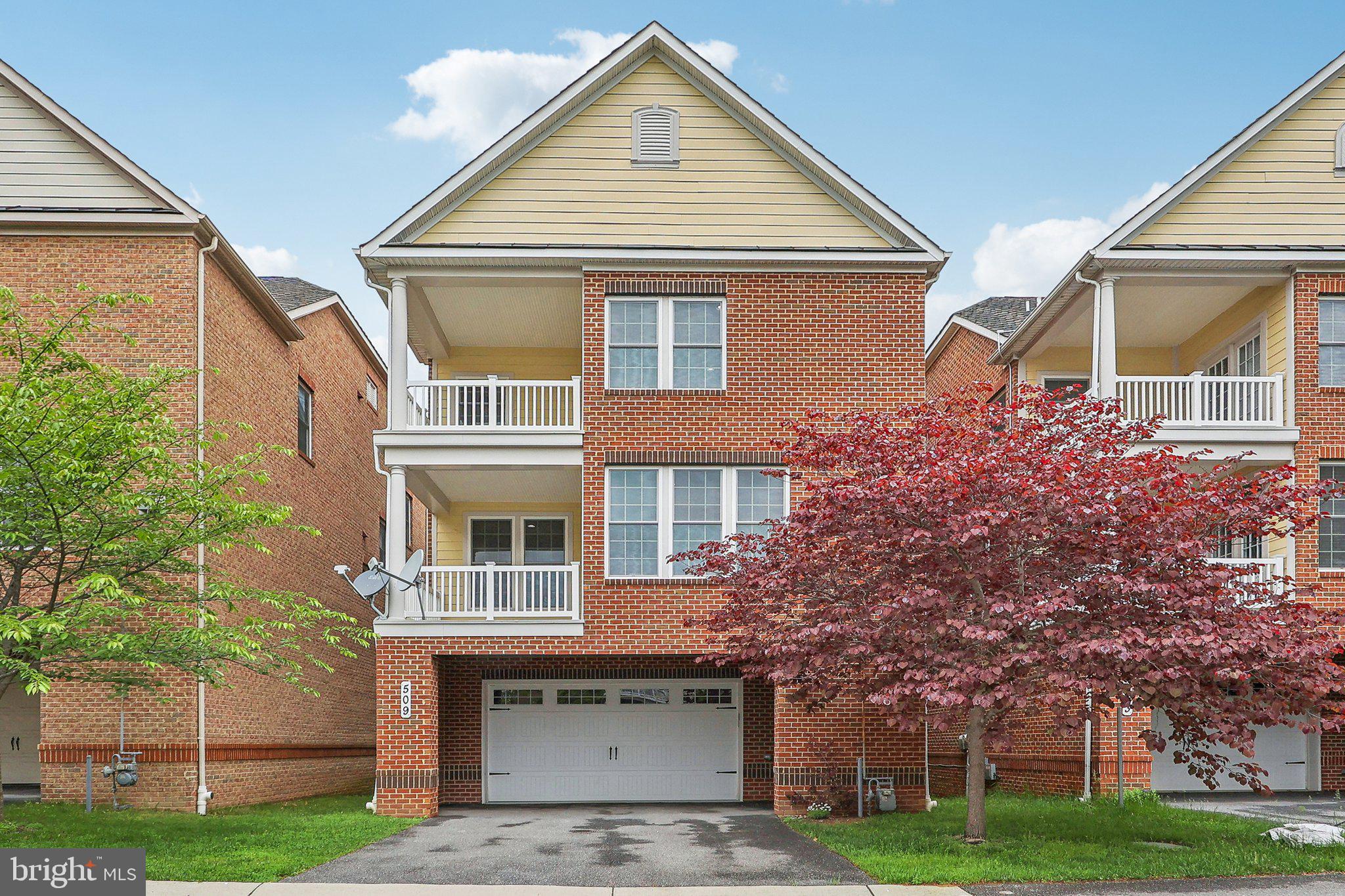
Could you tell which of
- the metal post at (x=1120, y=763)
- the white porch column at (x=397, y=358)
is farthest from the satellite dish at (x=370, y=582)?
the metal post at (x=1120, y=763)

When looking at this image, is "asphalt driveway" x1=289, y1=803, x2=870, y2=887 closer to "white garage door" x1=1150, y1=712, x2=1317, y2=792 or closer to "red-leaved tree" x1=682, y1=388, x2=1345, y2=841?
"red-leaved tree" x1=682, y1=388, x2=1345, y2=841

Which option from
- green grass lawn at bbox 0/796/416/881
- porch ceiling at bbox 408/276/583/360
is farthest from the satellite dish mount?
porch ceiling at bbox 408/276/583/360

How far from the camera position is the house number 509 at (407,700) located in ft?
60.8

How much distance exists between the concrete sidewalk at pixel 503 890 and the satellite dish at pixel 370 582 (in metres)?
6.21

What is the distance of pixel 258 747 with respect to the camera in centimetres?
1978

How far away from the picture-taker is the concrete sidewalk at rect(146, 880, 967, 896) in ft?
37.5

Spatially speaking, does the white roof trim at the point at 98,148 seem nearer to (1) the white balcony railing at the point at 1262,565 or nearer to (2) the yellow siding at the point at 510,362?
(2) the yellow siding at the point at 510,362

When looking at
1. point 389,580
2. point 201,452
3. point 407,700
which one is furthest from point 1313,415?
point 201,452

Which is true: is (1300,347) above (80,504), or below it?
above

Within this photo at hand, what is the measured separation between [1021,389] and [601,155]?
8.51 m

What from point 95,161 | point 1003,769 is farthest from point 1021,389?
point 95,161

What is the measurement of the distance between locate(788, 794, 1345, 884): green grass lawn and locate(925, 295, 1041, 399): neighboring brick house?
1108cm

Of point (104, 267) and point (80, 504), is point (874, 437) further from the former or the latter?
point (104, 267)

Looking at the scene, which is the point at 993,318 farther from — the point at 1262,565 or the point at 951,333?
the point at 1262,565
